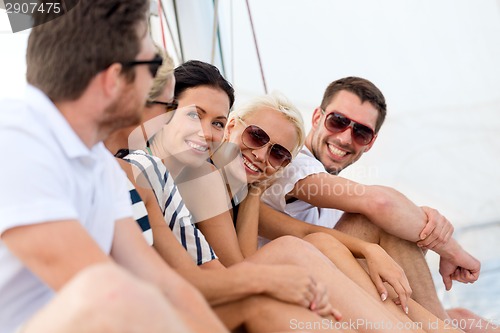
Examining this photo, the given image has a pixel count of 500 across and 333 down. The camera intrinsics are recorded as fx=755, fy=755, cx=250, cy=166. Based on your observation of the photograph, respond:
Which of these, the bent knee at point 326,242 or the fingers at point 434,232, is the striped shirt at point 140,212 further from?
the fingers at point 434,232

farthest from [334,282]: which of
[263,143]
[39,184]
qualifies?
[39,184]

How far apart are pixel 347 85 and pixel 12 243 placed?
1.74m

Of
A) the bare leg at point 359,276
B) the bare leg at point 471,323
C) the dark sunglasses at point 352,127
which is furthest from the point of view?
Answer: the dark sunglasses at point 352,127

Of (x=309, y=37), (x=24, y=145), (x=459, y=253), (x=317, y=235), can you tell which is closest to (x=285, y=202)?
(x=317, y=235)

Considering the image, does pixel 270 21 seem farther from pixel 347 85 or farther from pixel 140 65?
pixel 140 65

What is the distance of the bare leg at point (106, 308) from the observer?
600 millimetres

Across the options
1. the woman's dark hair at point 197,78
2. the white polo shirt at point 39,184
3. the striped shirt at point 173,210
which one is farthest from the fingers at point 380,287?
the white polo shirt at point 39,184

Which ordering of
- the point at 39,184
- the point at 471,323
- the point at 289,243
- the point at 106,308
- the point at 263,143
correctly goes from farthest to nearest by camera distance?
the point at 471,323, the point at 263,143, the point at 289,243, the point at 39,184, the point at 106,308

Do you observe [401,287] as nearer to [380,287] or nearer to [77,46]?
[380,287]

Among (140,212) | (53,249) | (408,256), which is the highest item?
(53,249)

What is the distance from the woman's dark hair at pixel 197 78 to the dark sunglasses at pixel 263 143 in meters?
0.13

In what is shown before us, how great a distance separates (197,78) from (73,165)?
87 cm

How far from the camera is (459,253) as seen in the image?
2051mm

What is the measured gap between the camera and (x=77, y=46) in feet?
2.98
